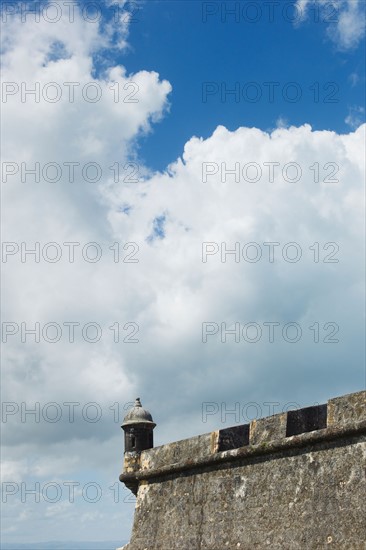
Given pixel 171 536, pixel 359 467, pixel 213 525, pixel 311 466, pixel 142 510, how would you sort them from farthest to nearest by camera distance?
pixel 142 510 < pixel 171 536 < pixel 213 525 < pixel 311 466 < pixel 359 467

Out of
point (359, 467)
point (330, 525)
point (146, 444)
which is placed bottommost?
point (330, 525)

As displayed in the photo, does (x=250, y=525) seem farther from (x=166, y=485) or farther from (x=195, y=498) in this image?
(x=166, y=485)

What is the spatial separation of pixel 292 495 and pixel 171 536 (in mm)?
2734

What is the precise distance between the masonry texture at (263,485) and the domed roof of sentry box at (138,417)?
64cm

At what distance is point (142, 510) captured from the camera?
12.7 m

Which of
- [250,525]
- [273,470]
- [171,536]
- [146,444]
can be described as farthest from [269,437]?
[146,444]

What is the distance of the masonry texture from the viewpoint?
922cm

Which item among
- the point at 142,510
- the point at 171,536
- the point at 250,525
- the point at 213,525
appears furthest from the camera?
the point at 142,510

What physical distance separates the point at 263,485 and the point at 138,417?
3.72m

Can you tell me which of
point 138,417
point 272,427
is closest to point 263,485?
point 272,427

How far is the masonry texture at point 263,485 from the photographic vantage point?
922 centimetres

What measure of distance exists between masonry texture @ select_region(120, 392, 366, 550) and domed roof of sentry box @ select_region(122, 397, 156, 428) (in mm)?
636

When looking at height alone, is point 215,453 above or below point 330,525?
above

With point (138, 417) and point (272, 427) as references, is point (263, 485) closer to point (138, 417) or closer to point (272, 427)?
point (272, 427)
